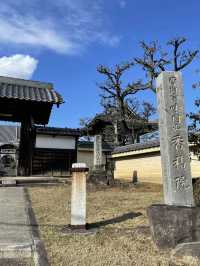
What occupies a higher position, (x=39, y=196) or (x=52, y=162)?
(x=52, y=162)

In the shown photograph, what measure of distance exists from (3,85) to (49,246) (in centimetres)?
982

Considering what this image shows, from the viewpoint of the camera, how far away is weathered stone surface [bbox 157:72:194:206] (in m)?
5.80

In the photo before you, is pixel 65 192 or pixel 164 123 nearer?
pixel 164 123

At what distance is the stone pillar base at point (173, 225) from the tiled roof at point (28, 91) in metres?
8.04

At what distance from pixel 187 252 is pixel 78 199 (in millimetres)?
2339

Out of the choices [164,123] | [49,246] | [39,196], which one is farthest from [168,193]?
[39,196]

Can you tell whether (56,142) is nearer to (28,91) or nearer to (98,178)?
(98,178)

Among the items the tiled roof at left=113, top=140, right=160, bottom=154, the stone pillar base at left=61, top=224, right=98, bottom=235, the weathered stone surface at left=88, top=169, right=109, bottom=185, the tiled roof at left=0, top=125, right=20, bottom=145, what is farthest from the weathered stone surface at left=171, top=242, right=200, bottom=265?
the tiled roof at left=0, top=125, right=20, bottom=145

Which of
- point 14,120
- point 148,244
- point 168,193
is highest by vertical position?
point 14,120

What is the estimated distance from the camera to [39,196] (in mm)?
10195

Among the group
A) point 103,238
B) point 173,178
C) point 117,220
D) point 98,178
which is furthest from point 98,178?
point 173,178

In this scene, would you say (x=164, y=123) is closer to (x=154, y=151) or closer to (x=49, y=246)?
(x=49, y=246)

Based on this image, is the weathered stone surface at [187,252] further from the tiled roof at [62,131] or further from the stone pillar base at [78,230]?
the tiled roof at [62,131]

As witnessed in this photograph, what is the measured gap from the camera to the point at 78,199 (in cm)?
646
